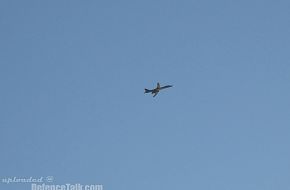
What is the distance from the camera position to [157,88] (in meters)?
163
